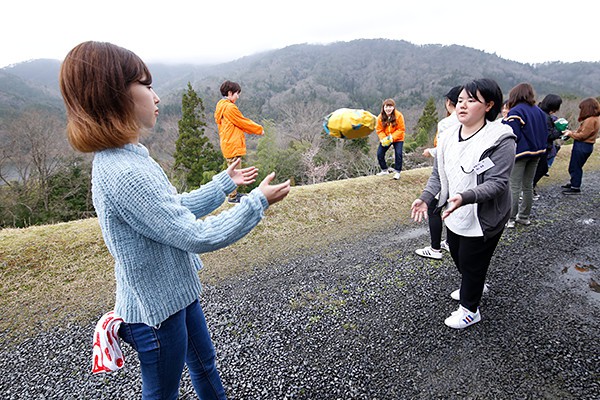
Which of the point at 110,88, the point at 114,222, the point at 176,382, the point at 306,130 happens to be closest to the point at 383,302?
the point at 176,382

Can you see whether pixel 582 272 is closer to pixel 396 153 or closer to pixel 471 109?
pixel 471 109

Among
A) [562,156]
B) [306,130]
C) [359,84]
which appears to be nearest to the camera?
[562,156]

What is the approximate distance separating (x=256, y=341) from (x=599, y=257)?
4431mm

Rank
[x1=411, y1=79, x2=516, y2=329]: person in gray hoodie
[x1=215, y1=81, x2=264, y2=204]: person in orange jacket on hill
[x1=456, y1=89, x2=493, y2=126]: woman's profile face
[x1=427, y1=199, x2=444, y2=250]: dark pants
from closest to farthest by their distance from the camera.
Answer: [x1=411, y1=79, x2=516, y2=329]: person in gray hoodie, [x1=456, y1=89, x2=493, y2=126]: woman's profile face, [x1=427, y1=199, x2=444, y2=250]: dark pants, [x1=215, y1=81, x2=264, y2=204]: person in orange jacket on hill

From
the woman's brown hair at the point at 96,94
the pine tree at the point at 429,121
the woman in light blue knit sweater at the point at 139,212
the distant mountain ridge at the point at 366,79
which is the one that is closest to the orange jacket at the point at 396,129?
the woman in light blue knit sweater at the point at 139,212

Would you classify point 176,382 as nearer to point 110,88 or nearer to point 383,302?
point 110,88

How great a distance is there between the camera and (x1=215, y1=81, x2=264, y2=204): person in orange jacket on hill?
16.1 feet

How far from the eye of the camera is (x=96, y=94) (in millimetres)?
1030

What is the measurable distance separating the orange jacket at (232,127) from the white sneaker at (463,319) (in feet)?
12.4

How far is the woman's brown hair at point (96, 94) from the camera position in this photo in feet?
3.37

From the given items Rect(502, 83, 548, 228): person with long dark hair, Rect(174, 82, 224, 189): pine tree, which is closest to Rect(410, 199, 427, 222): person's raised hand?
Rect(502, 83, 548, 228): person with long dark hair

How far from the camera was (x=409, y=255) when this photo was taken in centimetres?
404

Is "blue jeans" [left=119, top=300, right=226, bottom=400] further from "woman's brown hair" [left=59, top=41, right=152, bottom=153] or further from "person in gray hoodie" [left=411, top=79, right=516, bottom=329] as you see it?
"person in gray hoodie" [left=411, top=79, right=516, bottom=329]

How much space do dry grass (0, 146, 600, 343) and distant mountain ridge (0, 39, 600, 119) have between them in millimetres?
29671
